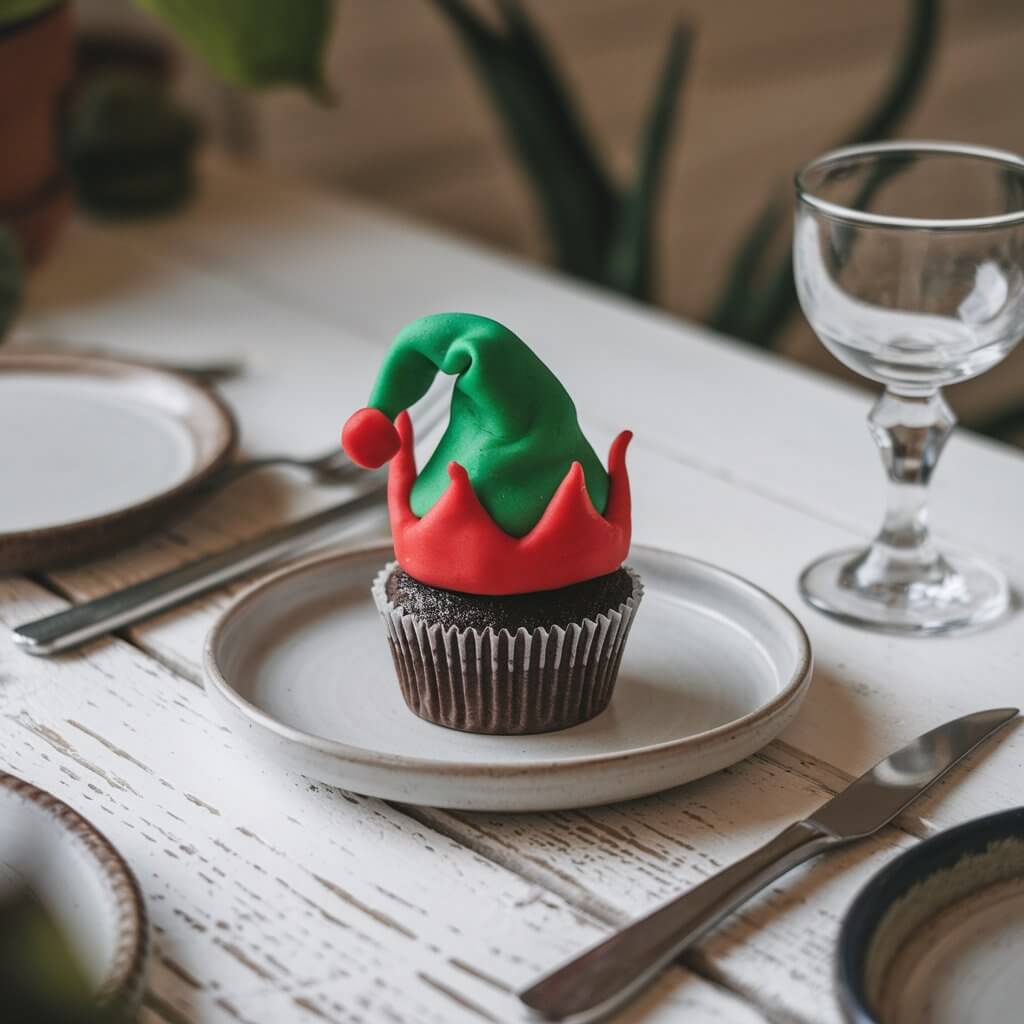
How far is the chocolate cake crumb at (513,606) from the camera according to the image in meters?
0.44

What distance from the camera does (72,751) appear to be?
0.46 meters

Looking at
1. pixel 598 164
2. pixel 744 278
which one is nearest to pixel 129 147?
pixel 598 164

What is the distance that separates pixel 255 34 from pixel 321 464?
11.8 inches

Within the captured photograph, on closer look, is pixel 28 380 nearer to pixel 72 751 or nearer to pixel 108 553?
pixel 108 553

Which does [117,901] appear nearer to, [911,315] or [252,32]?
[911,315]

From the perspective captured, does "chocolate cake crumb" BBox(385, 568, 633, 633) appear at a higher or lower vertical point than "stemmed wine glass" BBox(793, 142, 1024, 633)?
lower

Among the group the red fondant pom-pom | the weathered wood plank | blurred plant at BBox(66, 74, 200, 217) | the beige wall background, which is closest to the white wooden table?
the weathered wood plank

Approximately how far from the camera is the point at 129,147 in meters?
1.03

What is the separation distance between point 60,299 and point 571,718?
59 centimetres

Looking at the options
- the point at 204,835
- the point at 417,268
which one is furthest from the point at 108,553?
the point at 417,268

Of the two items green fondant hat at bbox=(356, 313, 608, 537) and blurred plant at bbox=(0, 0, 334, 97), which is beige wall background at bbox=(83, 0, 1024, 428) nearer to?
blurred plant at bbox=(0, 0, 334, 97)

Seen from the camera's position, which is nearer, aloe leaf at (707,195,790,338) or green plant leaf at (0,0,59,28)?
green plant leaf at (0,0,59,28)

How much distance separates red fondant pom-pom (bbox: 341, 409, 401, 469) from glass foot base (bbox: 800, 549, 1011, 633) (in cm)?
21

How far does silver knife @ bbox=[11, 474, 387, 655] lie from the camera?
0.52 metres
